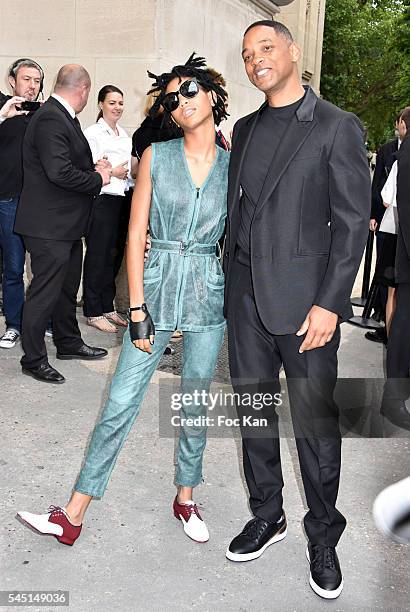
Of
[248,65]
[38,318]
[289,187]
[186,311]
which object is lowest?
[38,318]

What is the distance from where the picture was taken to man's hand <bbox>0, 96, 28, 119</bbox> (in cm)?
646

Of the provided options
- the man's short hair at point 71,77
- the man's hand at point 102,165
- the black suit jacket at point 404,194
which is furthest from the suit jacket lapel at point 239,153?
the man's hand at point 102,165

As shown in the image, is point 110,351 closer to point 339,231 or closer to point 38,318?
point 38,318

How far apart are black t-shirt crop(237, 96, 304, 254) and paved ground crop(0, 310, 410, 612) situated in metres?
1.36

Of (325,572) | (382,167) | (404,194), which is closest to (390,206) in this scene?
(382,167)

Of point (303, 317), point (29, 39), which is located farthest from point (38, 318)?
point (29, 39)

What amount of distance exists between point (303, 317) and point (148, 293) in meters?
0.70

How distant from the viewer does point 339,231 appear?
3.12m

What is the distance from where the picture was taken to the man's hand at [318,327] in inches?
125

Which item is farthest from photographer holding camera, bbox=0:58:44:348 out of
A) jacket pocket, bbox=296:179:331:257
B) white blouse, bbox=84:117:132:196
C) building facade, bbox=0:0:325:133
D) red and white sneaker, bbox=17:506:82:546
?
jacket pocket, bbox=296:179:331:257

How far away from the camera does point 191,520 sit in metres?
3.76

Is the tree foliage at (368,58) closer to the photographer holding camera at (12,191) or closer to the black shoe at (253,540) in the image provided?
the photographer holding camera at (12,191)

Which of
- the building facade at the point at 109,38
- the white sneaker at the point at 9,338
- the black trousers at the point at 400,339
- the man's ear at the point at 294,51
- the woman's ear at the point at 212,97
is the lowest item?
the white sneaker at the point at 9,338

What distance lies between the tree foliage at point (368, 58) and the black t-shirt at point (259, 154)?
1120 inches
